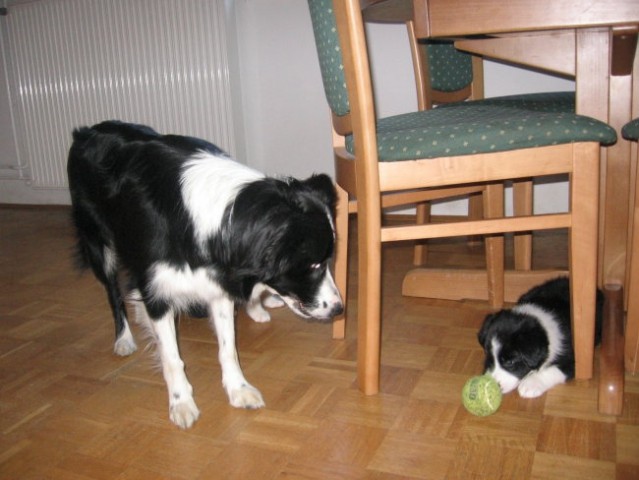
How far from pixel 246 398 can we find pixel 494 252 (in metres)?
0.99

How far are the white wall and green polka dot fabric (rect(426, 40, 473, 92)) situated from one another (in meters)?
0.57

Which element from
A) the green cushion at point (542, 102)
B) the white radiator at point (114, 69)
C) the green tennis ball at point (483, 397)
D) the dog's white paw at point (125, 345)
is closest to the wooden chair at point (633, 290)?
the green tennis ball at point (483, 397)

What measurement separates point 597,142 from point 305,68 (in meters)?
2.38

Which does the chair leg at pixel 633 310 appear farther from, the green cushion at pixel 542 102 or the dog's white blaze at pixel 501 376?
the green cushion at pixel 542 102

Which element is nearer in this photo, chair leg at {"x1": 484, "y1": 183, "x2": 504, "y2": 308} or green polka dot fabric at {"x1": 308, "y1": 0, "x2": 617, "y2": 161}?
green polka dot fabric at {"x1": 308, "y1": 0, "x2": 617, "y2": 161}

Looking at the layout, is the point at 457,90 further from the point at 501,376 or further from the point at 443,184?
the point at 501,376

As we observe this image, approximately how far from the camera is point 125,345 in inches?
74.0

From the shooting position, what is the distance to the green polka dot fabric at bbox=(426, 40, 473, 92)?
2430 millimetres

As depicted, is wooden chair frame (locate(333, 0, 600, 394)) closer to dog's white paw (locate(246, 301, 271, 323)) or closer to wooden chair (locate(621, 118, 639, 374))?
wooden chair (locate(621, 118, 639, 374))

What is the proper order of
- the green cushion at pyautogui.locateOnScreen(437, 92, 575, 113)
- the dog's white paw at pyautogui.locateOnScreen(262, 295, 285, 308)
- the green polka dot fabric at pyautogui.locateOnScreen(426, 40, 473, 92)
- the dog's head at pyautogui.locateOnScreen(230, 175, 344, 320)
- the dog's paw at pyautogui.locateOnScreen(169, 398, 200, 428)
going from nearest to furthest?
1. the dog's head at pyautogui.locateOnScreen(230, 175, 344, 320)
2. the dog's paw at pyautogui.locateOnScreen(169, 398, 200, 428)
3. the green cushion at pyautogui.locateOnScreen(437, 92, 575, 113)
4. the dog's white paw at pyautogui.locateOnScreen(262, 295, 285, 308)
5. the green polka dot fabric at pyautogui.locateOnScreen(426, 40, 473, 92)

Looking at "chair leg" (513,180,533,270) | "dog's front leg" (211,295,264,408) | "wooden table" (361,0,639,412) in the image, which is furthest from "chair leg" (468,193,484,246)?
"dog's front leg" (211,295,264,408)

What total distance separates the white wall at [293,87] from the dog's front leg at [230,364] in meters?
1.99

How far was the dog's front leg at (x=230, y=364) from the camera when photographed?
1494 mm

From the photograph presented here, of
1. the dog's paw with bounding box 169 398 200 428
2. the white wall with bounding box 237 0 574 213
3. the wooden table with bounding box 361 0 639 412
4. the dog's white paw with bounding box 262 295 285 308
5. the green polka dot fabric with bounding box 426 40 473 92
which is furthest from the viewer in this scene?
the white wall with bounding box 237 0 574 213
